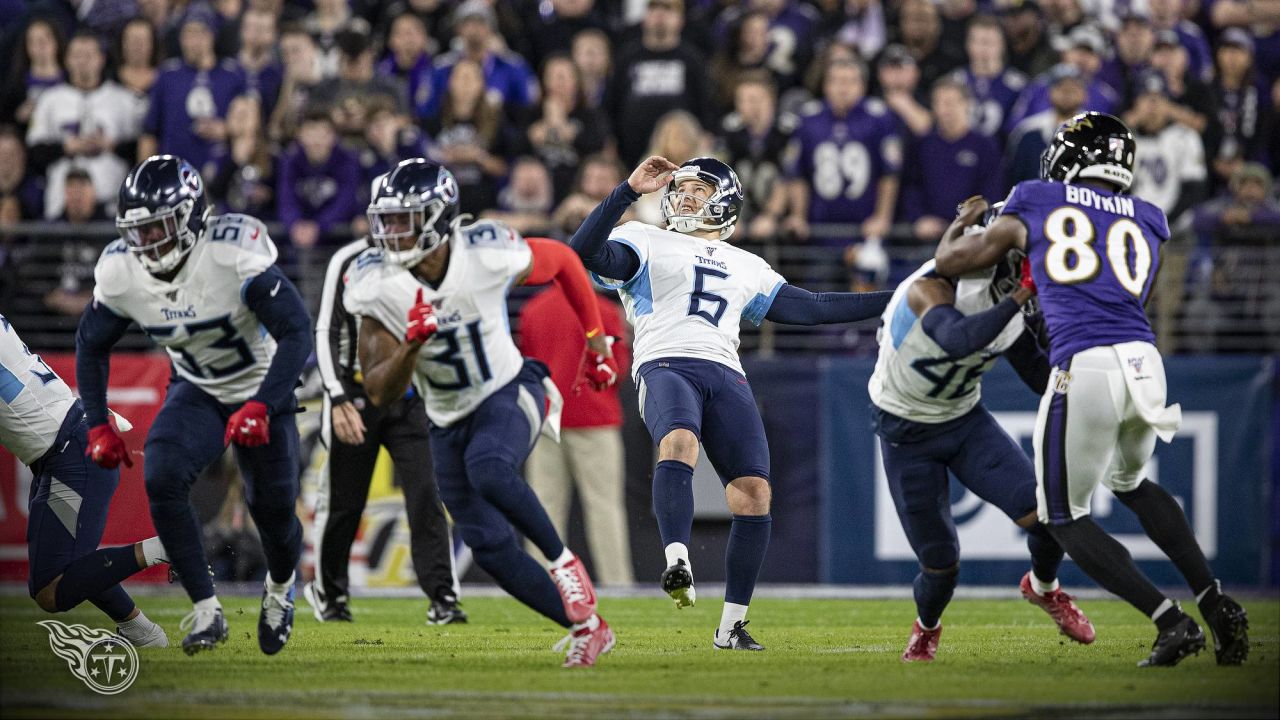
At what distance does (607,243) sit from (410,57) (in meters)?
6.46

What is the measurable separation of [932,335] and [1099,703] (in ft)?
5.81

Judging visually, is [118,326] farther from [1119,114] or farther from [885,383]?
[1119,114]

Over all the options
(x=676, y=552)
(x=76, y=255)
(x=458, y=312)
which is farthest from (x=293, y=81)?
(x=676, y=552)

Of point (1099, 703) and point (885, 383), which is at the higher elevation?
point (885, 383)

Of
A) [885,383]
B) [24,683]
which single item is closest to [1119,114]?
[885,383]

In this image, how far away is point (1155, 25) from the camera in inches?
545

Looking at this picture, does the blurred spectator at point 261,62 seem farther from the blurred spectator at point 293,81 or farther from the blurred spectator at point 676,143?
the blurred spectator at point 676,143

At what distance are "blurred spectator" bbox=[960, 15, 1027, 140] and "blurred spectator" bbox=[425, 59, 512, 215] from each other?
3.64m

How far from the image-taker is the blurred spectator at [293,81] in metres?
12.8

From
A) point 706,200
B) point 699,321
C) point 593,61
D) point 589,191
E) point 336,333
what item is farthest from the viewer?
point 593,61

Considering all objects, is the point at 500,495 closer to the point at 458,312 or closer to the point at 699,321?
the point at 458,312

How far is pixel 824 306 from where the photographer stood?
779 centimetres

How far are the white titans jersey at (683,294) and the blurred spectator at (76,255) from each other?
5660mm

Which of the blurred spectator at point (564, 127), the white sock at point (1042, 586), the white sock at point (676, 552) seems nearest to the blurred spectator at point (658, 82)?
the blurred spectator at point (564, 127)
